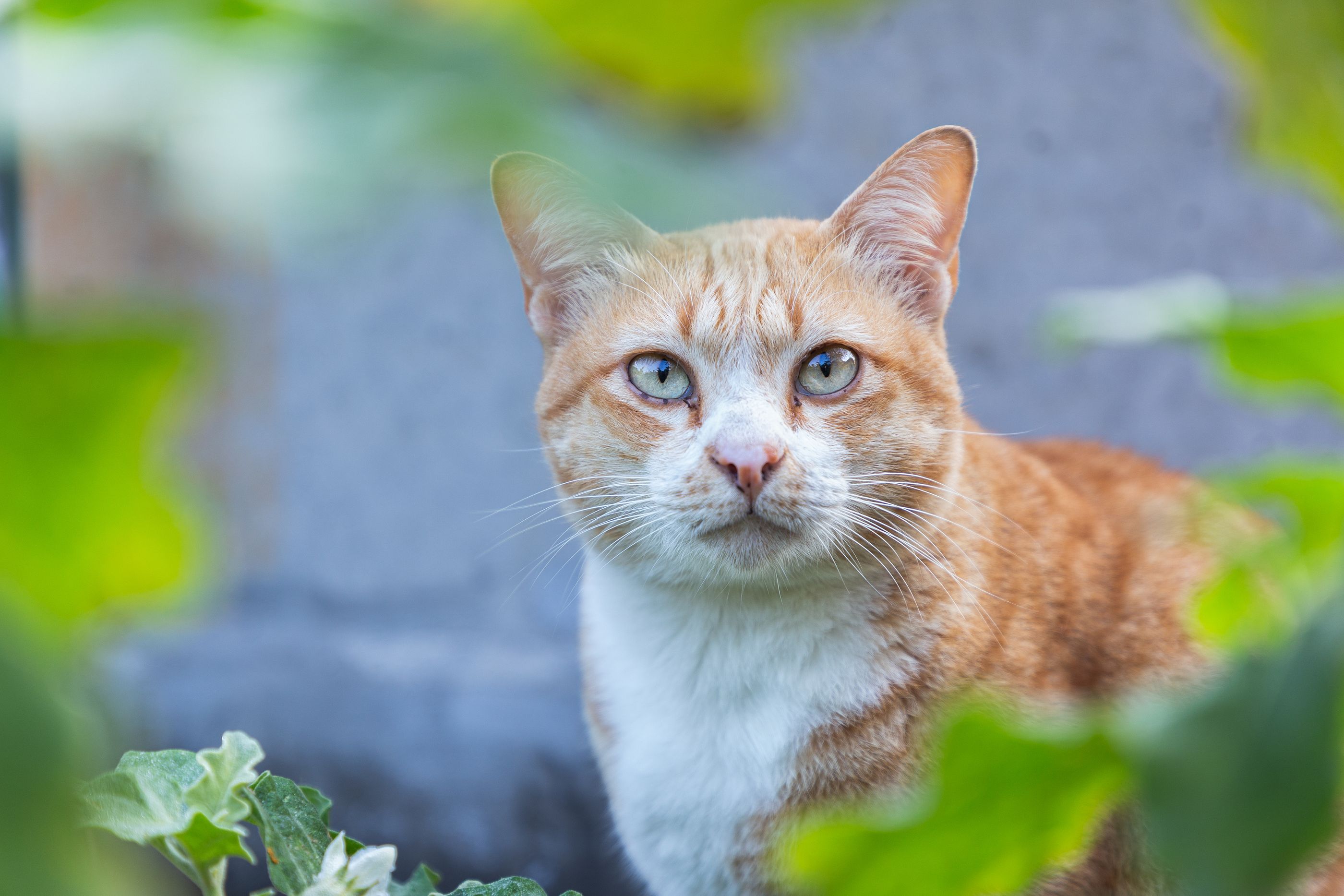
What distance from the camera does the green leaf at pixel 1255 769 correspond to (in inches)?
14.5

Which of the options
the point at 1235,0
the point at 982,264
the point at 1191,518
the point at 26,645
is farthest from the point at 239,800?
the point at 982,264

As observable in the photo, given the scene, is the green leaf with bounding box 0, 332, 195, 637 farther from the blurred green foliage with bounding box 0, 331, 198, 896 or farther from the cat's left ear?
the cat's left ear

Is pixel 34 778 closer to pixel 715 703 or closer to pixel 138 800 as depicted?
pixel 138 800

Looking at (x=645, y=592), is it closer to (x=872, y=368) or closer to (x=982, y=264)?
(x=872, y=368)

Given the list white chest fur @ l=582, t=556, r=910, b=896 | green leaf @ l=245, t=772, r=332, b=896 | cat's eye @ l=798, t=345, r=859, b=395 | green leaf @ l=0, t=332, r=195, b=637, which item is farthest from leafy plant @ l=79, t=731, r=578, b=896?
cat's eye @ l=798, t=345, r=859, b=395

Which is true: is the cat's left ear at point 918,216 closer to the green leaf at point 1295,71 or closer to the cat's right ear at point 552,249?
the cat's right ear at point 552,249

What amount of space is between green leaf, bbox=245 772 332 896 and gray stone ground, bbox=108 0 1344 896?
1.14 metres

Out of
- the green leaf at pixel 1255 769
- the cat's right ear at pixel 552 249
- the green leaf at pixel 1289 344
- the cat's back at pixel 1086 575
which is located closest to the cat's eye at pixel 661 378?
the cat's right ear at pixel 552 249

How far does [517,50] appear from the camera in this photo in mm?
259

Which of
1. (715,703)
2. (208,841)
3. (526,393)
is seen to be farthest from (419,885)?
(526,393)

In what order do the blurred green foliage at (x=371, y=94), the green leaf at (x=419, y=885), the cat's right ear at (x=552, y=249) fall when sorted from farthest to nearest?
the cat's right ear at (x=552, y=249) < the green leaf at (x=419, y=885) < the blurred green foliage at (x=371, y=94)

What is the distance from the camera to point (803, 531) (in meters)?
1.20

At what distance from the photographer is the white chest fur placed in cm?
123

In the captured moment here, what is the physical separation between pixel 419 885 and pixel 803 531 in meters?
0.53
